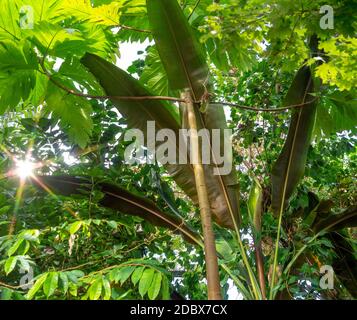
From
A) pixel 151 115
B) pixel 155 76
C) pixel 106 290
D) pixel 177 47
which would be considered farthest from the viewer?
pixel 155 76

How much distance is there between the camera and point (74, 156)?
3229 millimetres

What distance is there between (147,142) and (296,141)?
1.09m

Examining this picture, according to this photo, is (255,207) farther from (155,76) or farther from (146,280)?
(146,280)

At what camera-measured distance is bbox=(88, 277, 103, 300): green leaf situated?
67.0 inches

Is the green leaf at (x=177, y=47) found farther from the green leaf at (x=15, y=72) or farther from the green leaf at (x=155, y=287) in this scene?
the green leaf at (x=155, y=287)

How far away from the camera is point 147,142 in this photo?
279 cm

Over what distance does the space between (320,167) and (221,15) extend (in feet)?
8.16

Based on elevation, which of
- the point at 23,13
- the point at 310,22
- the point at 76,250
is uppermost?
the point at 23,13

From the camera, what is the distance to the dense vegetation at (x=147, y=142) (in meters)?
1.82

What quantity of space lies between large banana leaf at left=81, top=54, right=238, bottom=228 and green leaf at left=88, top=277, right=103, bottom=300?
3.79ft

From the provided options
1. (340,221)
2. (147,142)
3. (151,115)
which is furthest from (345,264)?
(151,115)

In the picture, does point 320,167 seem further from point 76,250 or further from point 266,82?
point 76,250
